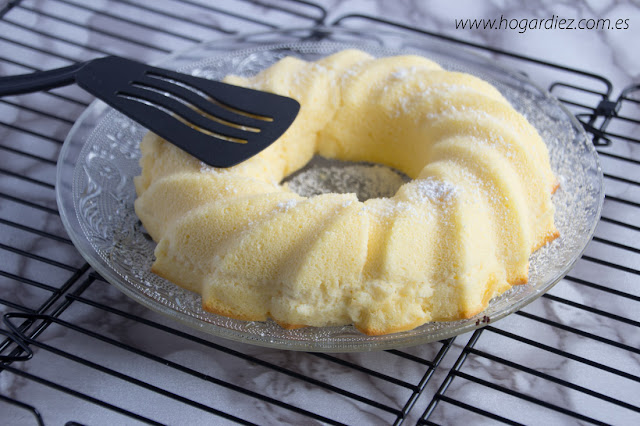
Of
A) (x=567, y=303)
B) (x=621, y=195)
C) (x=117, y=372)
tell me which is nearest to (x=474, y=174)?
(x=567, y=303)

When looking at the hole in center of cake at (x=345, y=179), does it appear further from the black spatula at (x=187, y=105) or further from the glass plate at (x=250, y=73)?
the glass plate at (x=250, y=73)

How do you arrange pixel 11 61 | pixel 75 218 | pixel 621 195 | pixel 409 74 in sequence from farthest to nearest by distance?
pixel 11 61 → pixel 621 195 → pixel 409 74 → pixel 75 218

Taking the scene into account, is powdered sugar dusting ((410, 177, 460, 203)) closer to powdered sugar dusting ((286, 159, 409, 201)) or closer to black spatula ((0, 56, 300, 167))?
powdered sugar dusting ((286, 159, 409, 201))

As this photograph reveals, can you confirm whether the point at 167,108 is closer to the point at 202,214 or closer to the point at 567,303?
the point at 202,214

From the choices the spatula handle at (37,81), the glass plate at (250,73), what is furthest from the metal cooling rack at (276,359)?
the spatula handle at (37,81)

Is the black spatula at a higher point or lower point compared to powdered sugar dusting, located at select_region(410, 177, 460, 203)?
lower

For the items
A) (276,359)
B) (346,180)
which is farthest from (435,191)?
(276,359)

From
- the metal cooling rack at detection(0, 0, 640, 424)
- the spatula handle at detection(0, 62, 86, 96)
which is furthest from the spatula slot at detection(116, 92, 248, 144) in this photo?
the metal cooling rack at detection(0, 0, 640, 424)
